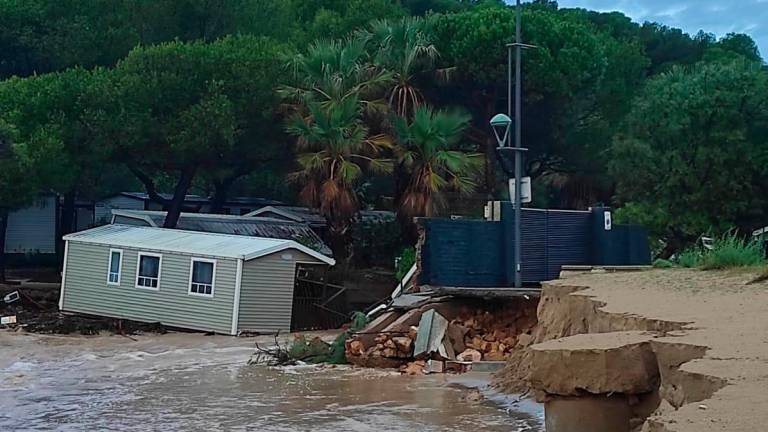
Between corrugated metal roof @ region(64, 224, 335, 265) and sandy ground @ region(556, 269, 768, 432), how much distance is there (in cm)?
1092

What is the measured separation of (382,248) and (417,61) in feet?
→ 19.5

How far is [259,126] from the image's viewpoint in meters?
31.1

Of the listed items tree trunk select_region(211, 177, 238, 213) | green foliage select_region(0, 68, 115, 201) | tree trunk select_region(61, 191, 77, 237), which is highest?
green foliage select_region(0, 68, 115, 201)

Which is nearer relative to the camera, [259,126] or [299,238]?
[299,238]

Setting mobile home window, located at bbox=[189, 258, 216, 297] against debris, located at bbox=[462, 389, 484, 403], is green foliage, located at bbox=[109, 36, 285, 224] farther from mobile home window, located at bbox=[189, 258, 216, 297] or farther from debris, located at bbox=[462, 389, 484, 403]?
debris, located at bbox=[462, 389, 484, 403]

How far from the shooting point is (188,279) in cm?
2395

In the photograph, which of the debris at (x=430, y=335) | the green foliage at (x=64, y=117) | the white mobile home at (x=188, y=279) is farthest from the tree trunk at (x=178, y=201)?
the debris at (x=430, y=335)

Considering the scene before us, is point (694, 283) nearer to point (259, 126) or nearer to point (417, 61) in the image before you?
point (417, 61)

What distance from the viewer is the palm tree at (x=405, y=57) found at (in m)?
28.4

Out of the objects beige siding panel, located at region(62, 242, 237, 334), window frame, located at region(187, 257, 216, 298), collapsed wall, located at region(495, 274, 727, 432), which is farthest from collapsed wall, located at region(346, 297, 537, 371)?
collapsed wall, located at region(495, 274, 727, 432)

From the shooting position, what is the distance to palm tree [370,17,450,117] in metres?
28.4

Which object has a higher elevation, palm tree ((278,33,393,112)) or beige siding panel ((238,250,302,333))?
palm tree ((278,33,393,112))

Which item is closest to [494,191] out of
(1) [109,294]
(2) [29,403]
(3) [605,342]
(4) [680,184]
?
(4) [680,184]

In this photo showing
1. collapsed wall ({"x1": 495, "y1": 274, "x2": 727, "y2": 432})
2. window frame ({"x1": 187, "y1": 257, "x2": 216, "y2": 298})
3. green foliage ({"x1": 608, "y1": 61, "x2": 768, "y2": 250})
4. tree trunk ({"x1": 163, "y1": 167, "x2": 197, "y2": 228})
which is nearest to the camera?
collapsed wall ({"x1": 495, "y1": 274, "x2": 727, "y2": 432})
